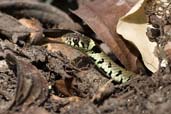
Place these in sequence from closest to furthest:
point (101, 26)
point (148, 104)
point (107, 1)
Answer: point (148, 104) < point (101, 26) < point (107, 1)

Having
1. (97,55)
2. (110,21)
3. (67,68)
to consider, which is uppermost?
(110,21)

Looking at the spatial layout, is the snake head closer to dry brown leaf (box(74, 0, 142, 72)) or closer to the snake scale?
the snake scale

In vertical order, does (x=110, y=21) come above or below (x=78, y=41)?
above

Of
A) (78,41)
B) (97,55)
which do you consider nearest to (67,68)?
(97,55)

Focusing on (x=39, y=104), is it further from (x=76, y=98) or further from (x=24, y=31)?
(x=24, y=31)

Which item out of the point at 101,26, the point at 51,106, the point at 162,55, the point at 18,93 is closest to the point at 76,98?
the point at 51,106

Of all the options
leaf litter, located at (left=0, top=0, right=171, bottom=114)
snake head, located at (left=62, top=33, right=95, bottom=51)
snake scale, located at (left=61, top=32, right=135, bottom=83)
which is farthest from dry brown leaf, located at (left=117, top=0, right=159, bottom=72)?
snake head, located at (left=62, top=33, right=95, bottom=51)

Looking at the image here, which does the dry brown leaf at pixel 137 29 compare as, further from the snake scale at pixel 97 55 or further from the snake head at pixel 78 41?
the snake head at pixel 78 41

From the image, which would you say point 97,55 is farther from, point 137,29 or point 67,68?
point 67,68
